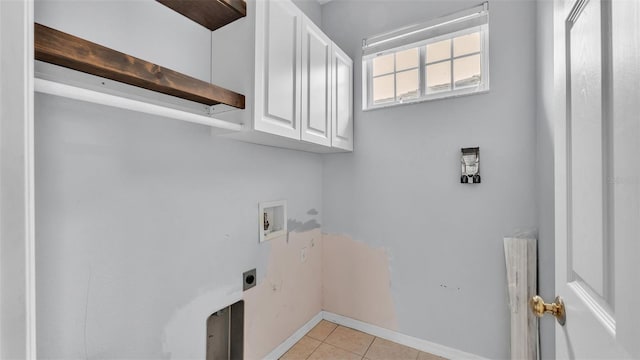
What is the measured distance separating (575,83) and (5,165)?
125 cm

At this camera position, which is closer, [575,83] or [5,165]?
[5,165]

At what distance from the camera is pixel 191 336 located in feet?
4.53

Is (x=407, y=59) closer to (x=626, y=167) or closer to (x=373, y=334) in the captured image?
(x=626, y=167)

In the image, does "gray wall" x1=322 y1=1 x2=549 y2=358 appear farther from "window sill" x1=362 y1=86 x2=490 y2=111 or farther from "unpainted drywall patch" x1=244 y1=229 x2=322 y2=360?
"unpainted drywall patch" x1=244 y1=229 x2=322 y2=360

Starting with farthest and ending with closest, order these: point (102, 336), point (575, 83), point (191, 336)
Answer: point (191, 336) < point (102, 336) < point (575, 83)

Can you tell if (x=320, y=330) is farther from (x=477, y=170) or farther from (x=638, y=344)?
(x=638, y=344)

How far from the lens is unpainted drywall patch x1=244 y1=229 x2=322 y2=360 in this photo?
176 centimetres

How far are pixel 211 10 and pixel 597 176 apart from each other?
5.16 ft

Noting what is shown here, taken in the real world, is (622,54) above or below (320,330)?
above

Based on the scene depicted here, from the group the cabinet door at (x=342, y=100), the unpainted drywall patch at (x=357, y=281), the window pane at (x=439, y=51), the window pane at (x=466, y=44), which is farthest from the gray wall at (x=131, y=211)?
the window pane at (x=466, y=44)

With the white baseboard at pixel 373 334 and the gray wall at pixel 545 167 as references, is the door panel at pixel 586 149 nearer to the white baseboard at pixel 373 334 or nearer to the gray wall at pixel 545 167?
the gray wall at pixel 545 167

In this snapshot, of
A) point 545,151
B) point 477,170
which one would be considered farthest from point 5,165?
point 477,170

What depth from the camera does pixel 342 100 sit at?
2160 millimetres

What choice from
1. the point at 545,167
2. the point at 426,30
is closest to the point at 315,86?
the point at 426,30
